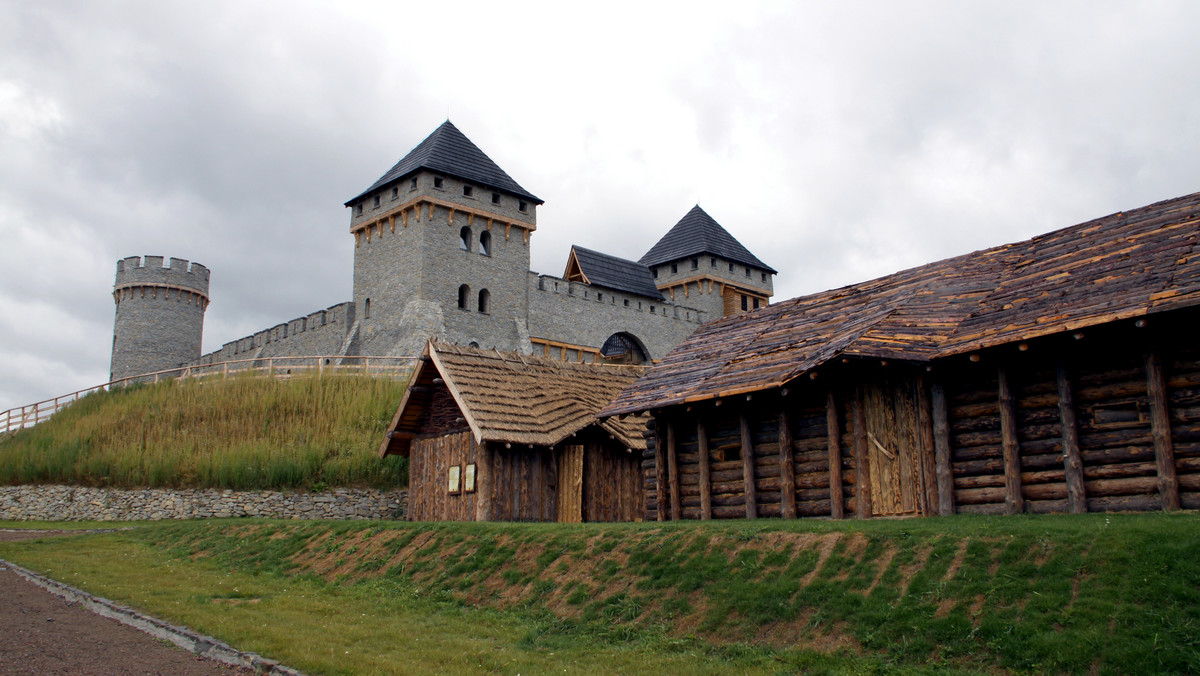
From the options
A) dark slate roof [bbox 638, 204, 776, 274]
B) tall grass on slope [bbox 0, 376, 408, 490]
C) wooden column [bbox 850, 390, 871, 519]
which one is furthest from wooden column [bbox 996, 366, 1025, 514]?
dark slate roof [bbox 638, 204, 776, 274]

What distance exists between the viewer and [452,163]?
138 ft

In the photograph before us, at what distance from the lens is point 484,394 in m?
20.1

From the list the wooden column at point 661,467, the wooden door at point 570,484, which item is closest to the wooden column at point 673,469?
the wooden column at point 661,467

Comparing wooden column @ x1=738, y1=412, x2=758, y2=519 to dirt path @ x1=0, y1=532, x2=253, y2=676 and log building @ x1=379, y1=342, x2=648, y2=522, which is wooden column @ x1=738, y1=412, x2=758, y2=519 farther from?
dirt path @ x1=0, y1=532, x2=253, y2=676

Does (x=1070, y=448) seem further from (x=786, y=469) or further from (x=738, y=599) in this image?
(x=738, y=599)

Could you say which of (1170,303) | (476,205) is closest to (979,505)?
(1170,303)

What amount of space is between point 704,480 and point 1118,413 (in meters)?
6.82

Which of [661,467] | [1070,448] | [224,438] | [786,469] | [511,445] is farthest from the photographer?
[224,438]

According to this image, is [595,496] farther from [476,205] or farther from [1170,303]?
[476,205]

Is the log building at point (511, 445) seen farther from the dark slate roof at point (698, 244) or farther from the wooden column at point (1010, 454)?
the dark slate roof at point (698, 244)

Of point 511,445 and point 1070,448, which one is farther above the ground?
point 511,445

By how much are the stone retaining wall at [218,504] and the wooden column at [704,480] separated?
12.4m

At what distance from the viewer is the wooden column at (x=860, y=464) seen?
44.9 feet

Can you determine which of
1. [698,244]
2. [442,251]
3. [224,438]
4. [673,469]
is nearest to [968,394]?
[673,469]
